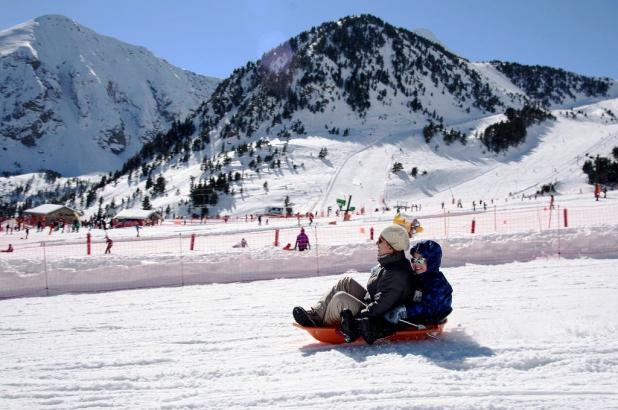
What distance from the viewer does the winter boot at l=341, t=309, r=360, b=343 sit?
4.07m

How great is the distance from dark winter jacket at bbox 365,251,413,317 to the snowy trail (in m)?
0.42

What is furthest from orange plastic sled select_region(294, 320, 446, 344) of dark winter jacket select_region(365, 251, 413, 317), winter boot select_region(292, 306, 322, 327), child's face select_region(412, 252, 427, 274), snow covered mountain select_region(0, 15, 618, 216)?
snow covered mountain select_region(0, 15, 618, 216)

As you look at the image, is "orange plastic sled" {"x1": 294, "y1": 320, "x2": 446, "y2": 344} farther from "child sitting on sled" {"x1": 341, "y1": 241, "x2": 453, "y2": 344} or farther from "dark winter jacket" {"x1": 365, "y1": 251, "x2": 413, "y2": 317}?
"dark winter jacket" {"x1": 365, "y1": 251, "x2": 413, "y2": 317}

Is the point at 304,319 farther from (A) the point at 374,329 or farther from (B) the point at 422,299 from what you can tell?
(B) the point at 422,299

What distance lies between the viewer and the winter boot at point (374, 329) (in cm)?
405

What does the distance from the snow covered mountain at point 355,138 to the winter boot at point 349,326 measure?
53.4 meters

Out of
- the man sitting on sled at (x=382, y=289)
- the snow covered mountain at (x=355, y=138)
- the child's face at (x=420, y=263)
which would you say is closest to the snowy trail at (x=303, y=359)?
the man sitting on sled at (x=382, y=289)

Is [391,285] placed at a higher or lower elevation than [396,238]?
lower

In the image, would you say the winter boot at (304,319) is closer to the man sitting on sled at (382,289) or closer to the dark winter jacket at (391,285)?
the man sitting on sled at (382,289)

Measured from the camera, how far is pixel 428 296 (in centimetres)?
427

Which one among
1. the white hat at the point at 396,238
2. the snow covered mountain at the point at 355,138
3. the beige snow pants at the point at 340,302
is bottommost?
the beige snow pants at the point at 340,302

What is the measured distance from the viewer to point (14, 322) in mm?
6316

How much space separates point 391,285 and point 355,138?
299 ft

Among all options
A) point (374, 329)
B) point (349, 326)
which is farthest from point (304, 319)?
point (374, 329)
